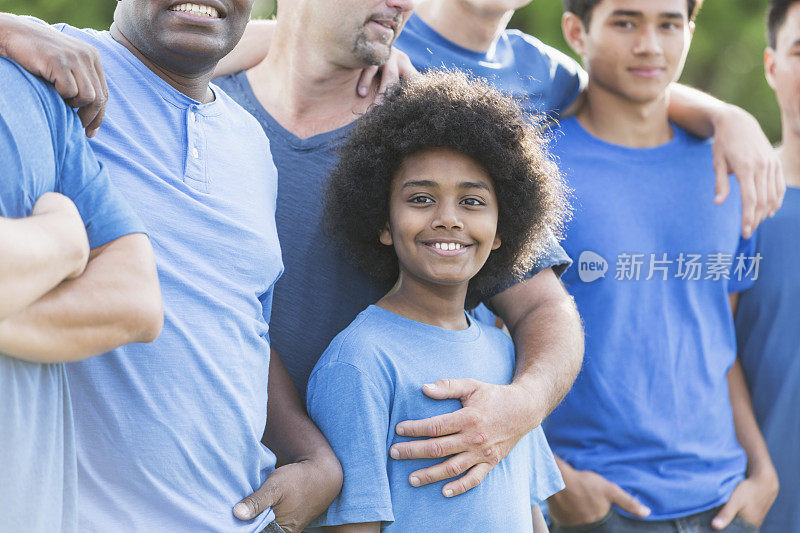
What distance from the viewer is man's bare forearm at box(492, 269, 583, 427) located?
8.46 ft

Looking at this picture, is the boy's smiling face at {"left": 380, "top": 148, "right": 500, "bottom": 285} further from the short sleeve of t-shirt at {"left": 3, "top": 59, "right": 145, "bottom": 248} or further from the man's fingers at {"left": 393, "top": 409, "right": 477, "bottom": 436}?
the short sleeve of t-shirt at {"left": 3, "top": 59, "right": 145, "bottom": 248}

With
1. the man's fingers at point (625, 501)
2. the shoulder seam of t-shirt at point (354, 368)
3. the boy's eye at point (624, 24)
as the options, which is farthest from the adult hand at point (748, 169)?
the shoulder seam of t-shirt at point (354, 368)

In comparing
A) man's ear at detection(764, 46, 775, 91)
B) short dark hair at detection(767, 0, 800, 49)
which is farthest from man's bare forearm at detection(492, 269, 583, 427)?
short dark hair at detection(767, 0, 800, 49)

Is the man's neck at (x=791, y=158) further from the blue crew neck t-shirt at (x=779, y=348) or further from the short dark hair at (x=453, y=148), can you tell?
the short dark hair at (x=453, y=148)

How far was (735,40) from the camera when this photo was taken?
10414mm

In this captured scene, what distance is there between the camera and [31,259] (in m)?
1.51

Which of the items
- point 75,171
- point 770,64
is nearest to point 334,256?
point 75,171

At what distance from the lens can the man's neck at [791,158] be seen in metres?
3.77

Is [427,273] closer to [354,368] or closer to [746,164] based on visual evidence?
[354,368]

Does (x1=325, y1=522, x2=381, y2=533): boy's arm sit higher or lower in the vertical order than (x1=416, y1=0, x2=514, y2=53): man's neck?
lower

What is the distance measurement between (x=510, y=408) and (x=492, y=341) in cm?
31

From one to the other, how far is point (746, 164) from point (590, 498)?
128 cm

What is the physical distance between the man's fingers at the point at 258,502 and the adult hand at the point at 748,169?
1927mm

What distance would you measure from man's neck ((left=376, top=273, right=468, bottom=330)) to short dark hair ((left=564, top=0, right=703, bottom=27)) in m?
1.49
